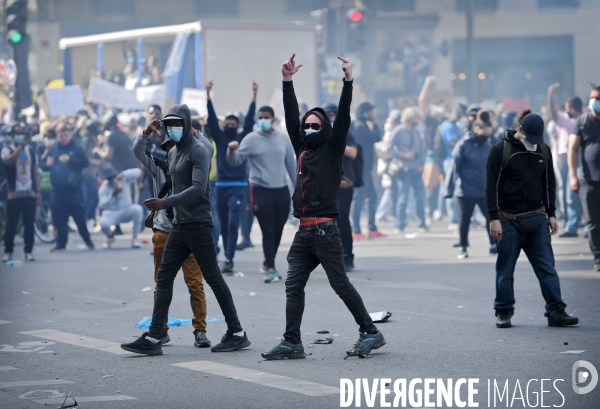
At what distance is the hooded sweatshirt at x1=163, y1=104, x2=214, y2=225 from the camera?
25.2 feet

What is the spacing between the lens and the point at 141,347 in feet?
24.9

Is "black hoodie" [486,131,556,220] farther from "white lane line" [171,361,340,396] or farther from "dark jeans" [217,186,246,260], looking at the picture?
"dark jeans" [217,186,246,260]

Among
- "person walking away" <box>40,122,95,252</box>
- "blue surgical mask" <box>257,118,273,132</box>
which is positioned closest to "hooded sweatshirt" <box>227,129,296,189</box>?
"blue surgical mask" <box>257,118,273,132</box>

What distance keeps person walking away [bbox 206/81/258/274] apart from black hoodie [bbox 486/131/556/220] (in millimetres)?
4600

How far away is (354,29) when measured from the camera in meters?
24.1

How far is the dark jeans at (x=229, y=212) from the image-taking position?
1265 centimetres

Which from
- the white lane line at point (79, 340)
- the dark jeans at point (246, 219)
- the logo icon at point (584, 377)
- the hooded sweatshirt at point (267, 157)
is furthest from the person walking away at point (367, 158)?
the logo icon at point (584, 377)

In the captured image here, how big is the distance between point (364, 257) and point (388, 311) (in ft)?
16.3

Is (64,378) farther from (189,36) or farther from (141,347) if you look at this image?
(189,36)

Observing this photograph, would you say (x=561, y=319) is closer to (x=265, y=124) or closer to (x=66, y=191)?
(x=265, y=124)

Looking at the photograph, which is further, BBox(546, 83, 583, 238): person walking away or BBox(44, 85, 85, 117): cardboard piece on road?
BBox(44, 85, 85, 117): cardboard piece on road

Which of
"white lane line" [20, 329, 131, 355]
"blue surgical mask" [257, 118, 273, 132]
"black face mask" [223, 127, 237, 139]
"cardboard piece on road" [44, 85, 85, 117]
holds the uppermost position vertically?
"cardboard piece on road" [44, 85, 85, 117]

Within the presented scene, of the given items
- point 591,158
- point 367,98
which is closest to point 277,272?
point 591,158

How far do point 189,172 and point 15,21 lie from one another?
1414 cm
